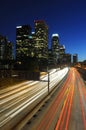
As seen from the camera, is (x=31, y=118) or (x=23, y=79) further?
(x=23, y=79)

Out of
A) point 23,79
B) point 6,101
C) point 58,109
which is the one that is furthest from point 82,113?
point 23,79

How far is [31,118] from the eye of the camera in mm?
31391

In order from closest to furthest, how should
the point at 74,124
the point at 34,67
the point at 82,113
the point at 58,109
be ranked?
the point at 74,124
the point at 82,113
the point at 58,109
the point at 34,67

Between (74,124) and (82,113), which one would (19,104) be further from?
(74,124)

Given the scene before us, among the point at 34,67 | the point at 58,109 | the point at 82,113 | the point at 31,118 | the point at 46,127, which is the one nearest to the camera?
the point at 46,127

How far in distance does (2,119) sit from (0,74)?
43.5 metres

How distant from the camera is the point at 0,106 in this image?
129 feet

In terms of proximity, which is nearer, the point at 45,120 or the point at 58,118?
the point at 45,120

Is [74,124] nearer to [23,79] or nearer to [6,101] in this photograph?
[6,101]

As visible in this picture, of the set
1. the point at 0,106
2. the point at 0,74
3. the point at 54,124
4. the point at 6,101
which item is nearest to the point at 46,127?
the point at 54,124

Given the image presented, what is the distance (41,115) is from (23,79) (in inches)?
2065

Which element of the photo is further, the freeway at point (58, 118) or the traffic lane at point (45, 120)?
the freeway at point (58, 118)

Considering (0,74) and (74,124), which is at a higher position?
(0,74)

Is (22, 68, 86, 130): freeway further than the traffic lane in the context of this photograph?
Yes
